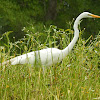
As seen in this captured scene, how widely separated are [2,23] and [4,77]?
4.52 metres

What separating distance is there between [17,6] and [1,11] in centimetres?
57

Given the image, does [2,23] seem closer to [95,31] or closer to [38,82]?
[95,31]

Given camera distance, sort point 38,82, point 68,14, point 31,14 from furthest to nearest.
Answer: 1. point 68,14
2. point 31,14
3. point 38,82

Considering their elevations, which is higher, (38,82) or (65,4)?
(65,4)

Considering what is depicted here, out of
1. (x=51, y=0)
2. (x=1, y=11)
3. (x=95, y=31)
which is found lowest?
(x=95, y=31)

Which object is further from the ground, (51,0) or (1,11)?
(51,0)

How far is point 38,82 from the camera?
7.02 feet

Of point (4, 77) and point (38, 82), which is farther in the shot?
point (4, 77)

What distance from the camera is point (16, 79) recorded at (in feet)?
7.99

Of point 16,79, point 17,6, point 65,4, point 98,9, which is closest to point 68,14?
point 65,4

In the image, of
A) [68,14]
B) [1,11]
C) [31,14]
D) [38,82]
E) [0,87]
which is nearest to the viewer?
[38,82]

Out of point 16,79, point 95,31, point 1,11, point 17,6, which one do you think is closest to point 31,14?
point 17,6

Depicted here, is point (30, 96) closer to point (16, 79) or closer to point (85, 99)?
point (16, 79)

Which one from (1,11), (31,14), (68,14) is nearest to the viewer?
(1,11)
